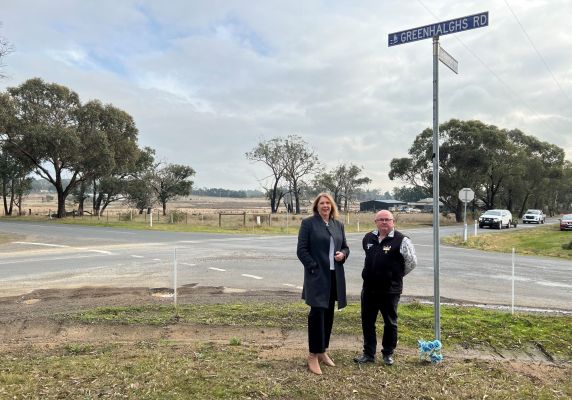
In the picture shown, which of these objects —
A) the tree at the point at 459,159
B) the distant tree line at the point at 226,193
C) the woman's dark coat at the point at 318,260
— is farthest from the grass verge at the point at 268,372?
the distant tree line at the point at 226,193

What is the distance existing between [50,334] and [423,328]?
16.2ft

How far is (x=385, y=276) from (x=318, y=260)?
0.70 metres

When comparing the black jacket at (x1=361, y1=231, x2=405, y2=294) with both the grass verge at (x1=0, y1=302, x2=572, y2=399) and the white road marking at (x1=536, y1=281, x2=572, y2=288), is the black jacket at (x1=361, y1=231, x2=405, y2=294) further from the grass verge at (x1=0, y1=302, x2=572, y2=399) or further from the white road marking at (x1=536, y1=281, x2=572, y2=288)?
the white road marking at (x1=536, y1=281, x2=572, y2=288)

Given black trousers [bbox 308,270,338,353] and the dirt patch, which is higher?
black trousers [bbox 308,270,338,353]

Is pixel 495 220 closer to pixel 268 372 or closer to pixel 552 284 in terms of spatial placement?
pixel 552 284

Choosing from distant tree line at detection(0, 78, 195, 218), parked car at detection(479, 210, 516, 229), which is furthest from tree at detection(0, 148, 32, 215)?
parked car at detection(479, 210, 516, 229)

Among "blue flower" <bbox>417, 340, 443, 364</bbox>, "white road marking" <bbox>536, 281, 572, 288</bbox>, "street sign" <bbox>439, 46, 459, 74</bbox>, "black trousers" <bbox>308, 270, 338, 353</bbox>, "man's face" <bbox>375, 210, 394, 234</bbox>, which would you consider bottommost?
"white road marking" <bbox>536, 281, 572, 288</bbox>

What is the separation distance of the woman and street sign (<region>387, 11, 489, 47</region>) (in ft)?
6.15

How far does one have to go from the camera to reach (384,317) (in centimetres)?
498

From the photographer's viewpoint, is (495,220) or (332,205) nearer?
(332,205)

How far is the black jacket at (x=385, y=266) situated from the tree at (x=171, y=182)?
61.8 m

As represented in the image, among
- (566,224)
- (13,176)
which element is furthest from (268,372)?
(13,176)

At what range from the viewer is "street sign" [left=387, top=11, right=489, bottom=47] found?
4.69 m

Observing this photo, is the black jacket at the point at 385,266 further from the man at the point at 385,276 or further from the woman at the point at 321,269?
the woman at the point at 321,269
